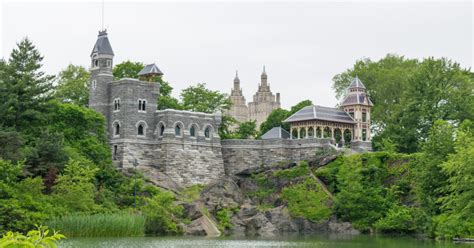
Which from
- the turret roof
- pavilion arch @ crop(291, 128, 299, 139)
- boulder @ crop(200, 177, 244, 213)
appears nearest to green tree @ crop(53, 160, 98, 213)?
boulder @ crop(200, 177, 244, 213)

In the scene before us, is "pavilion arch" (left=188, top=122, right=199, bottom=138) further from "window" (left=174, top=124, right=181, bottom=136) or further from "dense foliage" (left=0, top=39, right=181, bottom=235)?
"dense foliage" (left=0, top=39, right=181, bottom=235)

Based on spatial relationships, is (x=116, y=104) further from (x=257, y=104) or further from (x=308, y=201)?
(x=257, y=104)

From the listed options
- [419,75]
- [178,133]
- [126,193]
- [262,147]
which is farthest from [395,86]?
[126,193]

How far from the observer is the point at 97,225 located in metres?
37.3

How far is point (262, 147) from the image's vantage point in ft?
188

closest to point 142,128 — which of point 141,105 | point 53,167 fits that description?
point 141,105

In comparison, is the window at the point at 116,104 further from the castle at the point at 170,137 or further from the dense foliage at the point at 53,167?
the dense foliage at the point at 53,167

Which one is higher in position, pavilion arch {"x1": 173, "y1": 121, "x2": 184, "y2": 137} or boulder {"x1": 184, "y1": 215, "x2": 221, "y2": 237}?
pavilion arch {"x1": 173, "y1": 121, "x2": 184, "y2": 137}

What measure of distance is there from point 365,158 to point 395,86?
60.7ft

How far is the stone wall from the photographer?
5647 cm

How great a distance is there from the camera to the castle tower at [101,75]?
178 ft

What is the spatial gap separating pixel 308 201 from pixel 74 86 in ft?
Result: 80.6

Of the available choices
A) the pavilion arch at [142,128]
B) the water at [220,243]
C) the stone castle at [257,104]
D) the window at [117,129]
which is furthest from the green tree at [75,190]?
the stone castle at [257,104]

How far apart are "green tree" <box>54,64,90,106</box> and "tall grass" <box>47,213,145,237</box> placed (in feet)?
76.8
